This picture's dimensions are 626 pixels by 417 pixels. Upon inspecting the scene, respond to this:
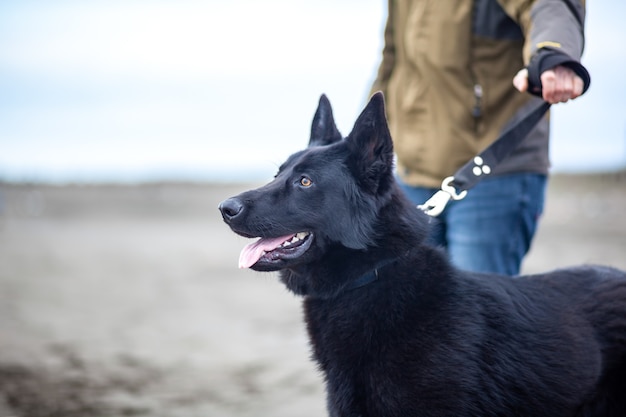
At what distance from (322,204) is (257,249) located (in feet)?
1.07

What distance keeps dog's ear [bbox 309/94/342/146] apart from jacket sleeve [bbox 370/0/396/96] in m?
0.41

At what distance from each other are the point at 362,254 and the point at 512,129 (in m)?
0.89

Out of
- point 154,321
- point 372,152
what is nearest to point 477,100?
point 372,152

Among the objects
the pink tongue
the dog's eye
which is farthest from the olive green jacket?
the pink tongue

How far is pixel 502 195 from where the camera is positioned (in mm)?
3209

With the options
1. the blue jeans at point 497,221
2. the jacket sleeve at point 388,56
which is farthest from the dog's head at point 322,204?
the jacket sleeve at point 388,56

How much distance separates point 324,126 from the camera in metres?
3.33

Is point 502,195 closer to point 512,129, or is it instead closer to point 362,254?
point 512,129

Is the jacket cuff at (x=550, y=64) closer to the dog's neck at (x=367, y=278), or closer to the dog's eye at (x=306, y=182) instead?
the dog's neck at (x=367, y=278)

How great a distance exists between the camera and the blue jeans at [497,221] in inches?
126

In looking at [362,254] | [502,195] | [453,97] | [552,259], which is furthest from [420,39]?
[552,259]

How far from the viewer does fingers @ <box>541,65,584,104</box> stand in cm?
275

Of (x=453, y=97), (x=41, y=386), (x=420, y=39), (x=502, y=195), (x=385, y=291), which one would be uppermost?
(x=420, y=39)

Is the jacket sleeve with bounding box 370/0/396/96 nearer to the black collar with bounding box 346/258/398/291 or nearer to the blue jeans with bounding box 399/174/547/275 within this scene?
the blue jeans with bounding box 399/174/547/275
